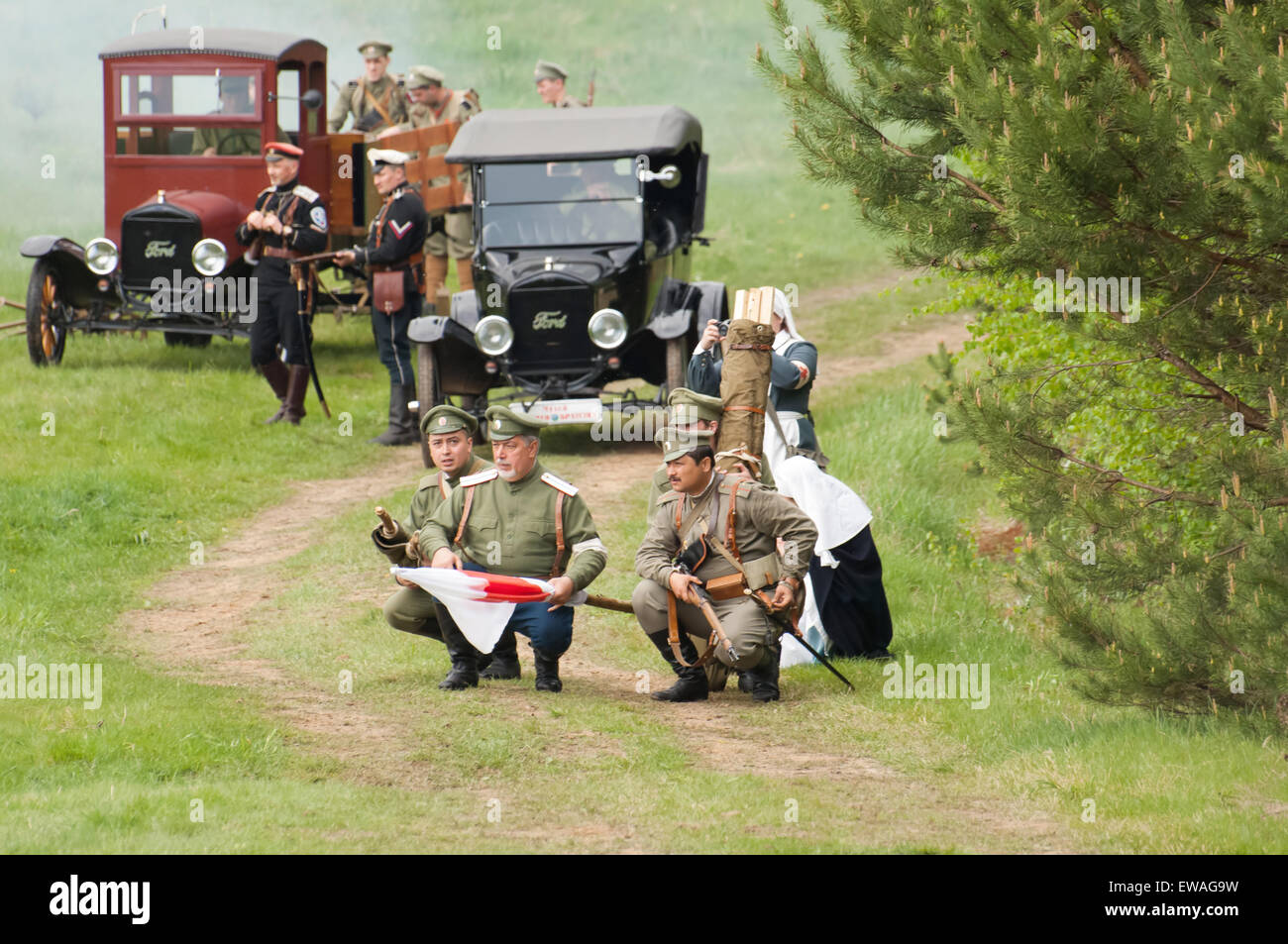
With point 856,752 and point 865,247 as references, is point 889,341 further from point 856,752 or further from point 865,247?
point 856,752

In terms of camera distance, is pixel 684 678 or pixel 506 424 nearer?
pixel 506 424

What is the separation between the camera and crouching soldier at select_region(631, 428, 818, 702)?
7.53 meters

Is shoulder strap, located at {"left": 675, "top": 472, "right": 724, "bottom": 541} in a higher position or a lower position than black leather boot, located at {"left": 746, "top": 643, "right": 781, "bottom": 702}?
higher

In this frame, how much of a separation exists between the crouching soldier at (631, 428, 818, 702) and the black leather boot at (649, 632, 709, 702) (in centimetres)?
4

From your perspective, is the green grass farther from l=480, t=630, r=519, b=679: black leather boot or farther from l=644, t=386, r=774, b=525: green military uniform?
l=644, t=386, r=774, b=525: green military uniform

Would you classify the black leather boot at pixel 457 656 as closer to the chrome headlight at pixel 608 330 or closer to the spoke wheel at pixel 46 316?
the chrome headlight at pixel 608 330

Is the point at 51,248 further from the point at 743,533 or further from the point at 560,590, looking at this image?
the point at 743,533

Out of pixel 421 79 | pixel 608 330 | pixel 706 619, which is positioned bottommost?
pixel 706 619

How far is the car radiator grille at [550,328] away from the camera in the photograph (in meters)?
13.0

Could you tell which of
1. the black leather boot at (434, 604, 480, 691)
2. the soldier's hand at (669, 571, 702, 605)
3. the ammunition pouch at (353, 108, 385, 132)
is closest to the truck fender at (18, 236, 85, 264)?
the ammunition pouch at (353, 108, 385, 132)

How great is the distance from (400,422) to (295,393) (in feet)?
3.27

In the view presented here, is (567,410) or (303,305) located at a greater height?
(303,305)


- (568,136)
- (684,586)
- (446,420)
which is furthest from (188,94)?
(684,586)

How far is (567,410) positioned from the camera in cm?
1259
